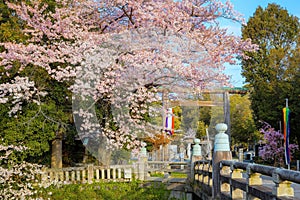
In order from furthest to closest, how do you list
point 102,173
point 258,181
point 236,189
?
point 102,173 < point 236,189 < point 258,181

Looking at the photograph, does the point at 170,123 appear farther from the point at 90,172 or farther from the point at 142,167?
the point at 90,172

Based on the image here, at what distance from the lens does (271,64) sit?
25.9m

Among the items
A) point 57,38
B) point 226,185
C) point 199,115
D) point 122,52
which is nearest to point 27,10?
point 57,38

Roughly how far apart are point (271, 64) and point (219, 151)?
66.3 feet

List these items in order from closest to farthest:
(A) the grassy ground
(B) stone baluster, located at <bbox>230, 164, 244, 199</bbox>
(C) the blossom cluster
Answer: (B) stone baluster, located at <bbox>230, 164, 244, 199</bbox>
(C) the blossom cluster
(A) the grassy ground

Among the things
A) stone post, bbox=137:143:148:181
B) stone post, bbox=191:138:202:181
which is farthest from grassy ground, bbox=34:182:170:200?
→ stone post, bbox=191:138:202:181

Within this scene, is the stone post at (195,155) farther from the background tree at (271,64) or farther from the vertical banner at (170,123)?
the background tree at (271,64)

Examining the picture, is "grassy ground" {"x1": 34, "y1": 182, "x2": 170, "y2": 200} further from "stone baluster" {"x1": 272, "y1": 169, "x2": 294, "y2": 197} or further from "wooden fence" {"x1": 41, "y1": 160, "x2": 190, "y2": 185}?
"stone baluster" {"x1": 272, "y1": 169, "x2": 294, "y2": 197}

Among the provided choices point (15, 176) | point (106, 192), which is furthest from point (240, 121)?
point (15, 176)

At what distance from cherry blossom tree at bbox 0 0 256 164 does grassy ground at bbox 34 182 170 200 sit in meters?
1.81

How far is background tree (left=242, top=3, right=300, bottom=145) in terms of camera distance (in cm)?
2410

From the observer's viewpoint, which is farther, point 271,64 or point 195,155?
point 271,64

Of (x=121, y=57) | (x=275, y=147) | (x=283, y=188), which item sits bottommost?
(x=275, y=147)

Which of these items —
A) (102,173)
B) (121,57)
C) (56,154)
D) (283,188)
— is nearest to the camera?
(283,188)
